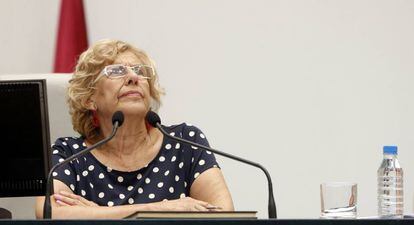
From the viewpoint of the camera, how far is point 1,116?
8.64 feet

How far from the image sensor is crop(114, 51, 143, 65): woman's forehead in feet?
11.6

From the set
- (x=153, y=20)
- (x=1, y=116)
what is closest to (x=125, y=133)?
(x=1, y=116)

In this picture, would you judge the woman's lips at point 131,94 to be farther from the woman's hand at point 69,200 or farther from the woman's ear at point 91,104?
the woman's hand at point 69,200

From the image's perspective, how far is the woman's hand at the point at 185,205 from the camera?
10.3ft

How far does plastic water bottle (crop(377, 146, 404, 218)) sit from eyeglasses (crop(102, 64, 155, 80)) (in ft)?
2.94

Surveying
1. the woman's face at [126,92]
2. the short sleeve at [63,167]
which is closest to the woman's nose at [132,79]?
the woman's face at [126,92]

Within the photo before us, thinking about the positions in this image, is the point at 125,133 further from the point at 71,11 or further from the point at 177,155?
the point at 71,11

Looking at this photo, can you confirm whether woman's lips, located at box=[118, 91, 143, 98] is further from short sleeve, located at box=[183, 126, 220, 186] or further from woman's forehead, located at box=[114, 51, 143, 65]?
short sleeve, located at box=[183, 126, 220, 186]

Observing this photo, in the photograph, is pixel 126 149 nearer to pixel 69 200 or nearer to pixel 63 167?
pixel 63 167

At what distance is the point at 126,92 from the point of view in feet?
11.4

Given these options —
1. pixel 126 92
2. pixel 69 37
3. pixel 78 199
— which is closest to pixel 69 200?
pixel 78 199

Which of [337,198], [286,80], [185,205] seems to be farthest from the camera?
[286,80]

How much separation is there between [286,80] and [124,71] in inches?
51.8

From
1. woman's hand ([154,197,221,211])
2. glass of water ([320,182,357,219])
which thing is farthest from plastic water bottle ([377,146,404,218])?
woman's hand ([154,197,221,211])
